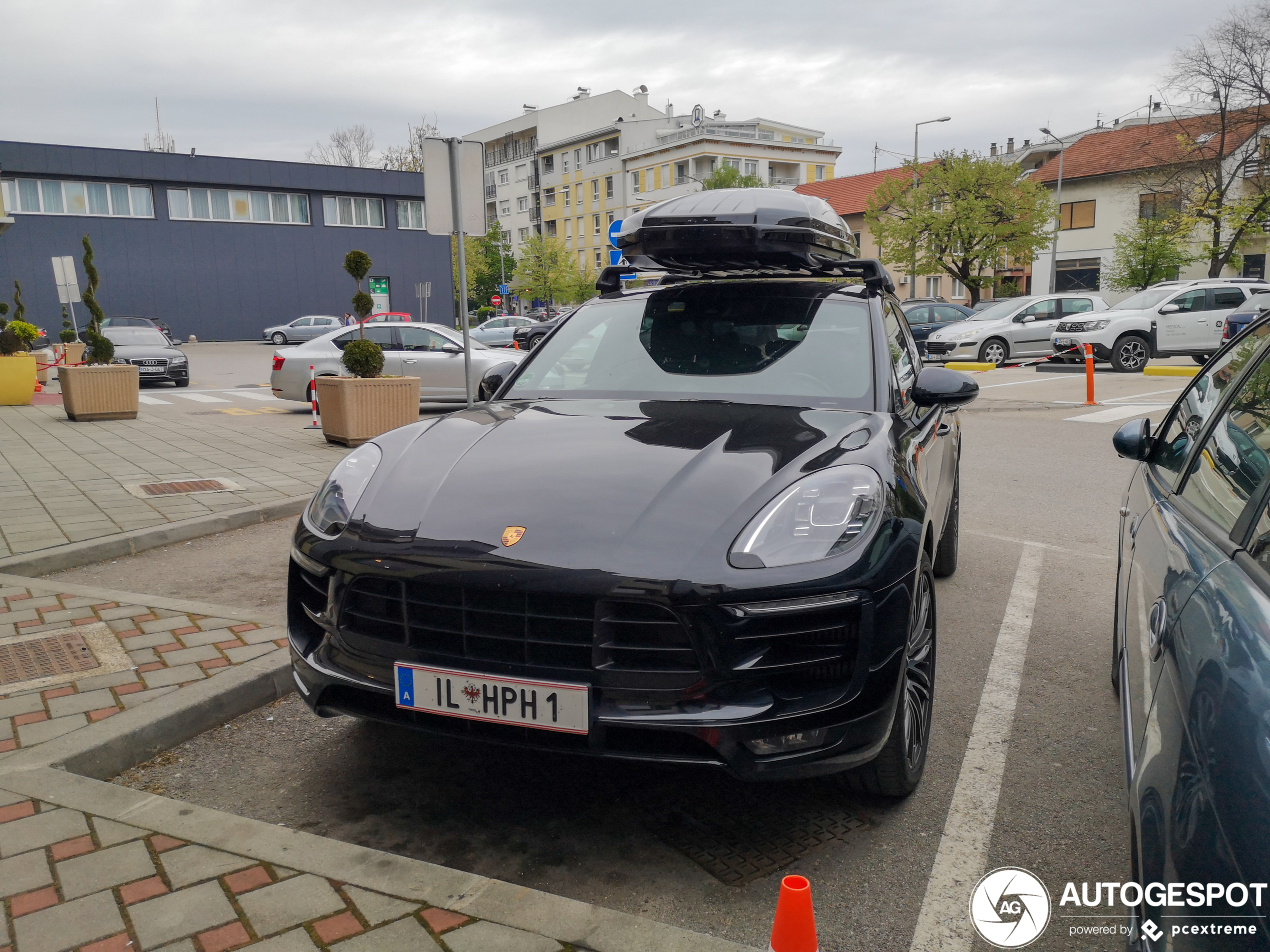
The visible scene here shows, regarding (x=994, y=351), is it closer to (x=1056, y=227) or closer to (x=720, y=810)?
(x=720, y=810)

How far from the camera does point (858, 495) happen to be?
8.63 ft

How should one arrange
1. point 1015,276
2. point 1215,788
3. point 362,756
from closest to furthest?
point 1215,788
point 362,756
point 1015,276

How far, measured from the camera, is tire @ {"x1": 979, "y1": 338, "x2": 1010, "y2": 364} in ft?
76.8

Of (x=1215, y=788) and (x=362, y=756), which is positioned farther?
(x=362, y=756)

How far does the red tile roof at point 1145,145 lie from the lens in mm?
40000

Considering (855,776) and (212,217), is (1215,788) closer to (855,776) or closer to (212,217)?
(855,776)

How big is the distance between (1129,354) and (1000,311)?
4.49m

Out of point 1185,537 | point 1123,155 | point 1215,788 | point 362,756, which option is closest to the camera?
point 1215,788

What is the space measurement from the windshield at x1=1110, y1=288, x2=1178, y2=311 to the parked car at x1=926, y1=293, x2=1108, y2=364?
811mm

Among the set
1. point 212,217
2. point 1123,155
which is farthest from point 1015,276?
point 212,217

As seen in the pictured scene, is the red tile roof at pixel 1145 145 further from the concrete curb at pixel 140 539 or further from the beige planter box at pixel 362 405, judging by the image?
the concrete curb at pixel 140 539

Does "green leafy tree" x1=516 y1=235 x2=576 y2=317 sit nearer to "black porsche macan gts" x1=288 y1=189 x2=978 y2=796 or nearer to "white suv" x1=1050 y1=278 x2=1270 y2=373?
"white suv" x1=1050 y1=278 x2=1270 y2=373

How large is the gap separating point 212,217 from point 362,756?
53936 millimetres
